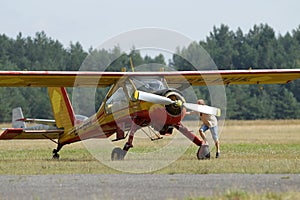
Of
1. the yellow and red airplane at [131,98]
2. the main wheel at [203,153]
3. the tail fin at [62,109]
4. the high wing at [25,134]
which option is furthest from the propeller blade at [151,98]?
the tail fin at [62,109]

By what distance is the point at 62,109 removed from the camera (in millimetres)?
23297

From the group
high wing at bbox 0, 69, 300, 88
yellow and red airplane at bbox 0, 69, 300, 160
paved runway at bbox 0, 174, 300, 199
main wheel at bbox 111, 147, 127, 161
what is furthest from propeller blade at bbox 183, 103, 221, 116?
paved runway at bbox 0, 174, 300, 199

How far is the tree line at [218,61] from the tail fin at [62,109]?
45.0 m

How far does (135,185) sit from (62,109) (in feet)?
35.9

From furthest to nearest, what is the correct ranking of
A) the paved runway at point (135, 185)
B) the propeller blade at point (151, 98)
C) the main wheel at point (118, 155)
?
the main wheel at point (118, 155) < the propeller blade at point (151, 98) < the paved runway at point (135, 185)

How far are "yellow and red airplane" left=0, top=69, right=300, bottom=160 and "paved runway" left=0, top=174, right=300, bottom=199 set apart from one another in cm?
380

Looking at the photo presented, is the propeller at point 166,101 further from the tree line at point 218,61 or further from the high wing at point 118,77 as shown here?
the tree line at point 218,61

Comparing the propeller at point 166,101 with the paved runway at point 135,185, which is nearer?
the paved runway at point 135,185

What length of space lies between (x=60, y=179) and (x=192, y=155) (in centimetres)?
768

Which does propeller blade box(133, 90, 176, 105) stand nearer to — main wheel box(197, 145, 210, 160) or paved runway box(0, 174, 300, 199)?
main wheel box(197, 145, 210, 160)

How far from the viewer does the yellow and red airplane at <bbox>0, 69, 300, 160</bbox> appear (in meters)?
18.2

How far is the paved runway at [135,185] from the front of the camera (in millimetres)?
11387

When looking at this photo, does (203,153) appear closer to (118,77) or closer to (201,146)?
(201,146)

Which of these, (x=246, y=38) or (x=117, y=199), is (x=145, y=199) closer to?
(x=117, y=199)
